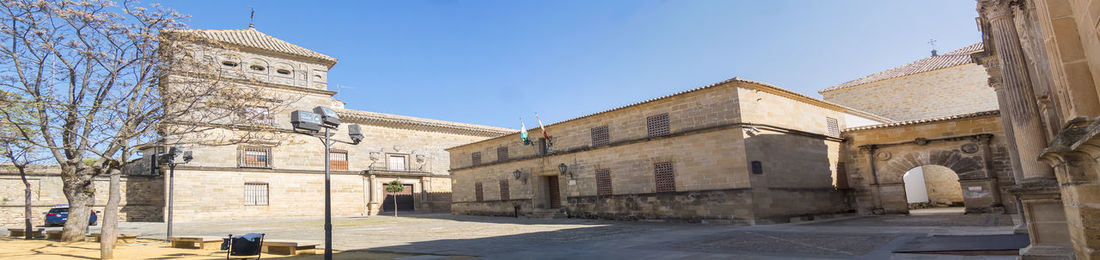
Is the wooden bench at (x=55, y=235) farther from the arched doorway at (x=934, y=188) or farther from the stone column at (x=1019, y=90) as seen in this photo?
the arched doorway at (x=934, y=188)

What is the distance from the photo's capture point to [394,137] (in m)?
34.5

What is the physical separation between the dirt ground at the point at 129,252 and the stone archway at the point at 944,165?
18.4 m

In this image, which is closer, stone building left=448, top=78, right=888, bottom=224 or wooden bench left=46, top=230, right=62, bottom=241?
wooden bench left=46, top=230, right=62, bottom=241

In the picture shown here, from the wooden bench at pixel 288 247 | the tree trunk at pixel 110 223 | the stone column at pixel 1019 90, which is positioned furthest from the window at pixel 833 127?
the tree trunk at pixel 110 223

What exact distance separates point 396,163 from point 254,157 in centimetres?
790

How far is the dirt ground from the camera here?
388 inches

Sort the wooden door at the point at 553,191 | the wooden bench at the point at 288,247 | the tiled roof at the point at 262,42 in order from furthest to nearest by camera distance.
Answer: the tiled roof at the point at 262,42 < the wooden door at the point at 553,191 < the wooden bench at the point at 288,247

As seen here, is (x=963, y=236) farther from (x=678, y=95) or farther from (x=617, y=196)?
(x=617, y=196)

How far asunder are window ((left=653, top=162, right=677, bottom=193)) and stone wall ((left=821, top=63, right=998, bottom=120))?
59.7 feet

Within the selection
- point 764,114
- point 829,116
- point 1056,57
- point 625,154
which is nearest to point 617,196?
point 625,154

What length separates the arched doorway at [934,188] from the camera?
26781 millimetres

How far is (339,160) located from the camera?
3225 centimetres

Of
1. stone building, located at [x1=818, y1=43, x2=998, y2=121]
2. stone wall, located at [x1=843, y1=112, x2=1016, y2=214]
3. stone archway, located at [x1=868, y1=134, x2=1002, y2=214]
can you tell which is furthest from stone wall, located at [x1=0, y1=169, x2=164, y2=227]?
stone building, located at [x1=818, y1=43, x2=998, y2=121]

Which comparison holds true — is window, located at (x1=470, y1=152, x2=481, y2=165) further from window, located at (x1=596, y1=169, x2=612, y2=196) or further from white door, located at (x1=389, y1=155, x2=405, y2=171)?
window, located at (x1=596, y1=169, x2=612, y2=196)
